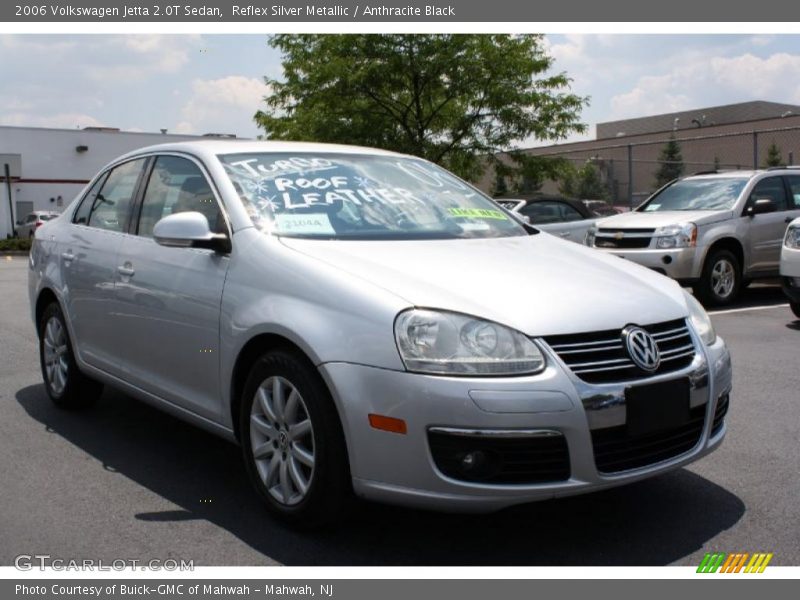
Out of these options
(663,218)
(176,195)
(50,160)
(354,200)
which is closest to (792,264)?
(663,218)

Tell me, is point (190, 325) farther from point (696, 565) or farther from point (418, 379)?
point (696, 565)

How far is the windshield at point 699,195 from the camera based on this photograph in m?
12.1

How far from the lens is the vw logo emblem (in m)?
3.54

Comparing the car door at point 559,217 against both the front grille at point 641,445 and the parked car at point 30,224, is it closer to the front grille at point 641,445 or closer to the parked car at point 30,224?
the front grille at point 641,445

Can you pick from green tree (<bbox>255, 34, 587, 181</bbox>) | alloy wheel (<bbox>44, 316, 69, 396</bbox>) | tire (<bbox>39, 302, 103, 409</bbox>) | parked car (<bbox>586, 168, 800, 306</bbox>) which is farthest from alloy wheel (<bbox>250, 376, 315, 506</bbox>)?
green tree (<bbox>255, 34, 587, 181</bbox>)

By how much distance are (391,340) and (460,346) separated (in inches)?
9.8

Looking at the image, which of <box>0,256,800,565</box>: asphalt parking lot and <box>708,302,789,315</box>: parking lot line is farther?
<box>708,302,789,315</box>: parking lot line

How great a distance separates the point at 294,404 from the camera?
371 cm

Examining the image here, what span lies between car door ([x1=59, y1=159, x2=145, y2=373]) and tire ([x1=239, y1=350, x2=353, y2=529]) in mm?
1474

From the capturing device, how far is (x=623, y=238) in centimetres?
1183

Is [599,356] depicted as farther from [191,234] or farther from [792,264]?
[792,264]

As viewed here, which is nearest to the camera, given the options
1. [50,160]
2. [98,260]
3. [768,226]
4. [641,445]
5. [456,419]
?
[456,419]

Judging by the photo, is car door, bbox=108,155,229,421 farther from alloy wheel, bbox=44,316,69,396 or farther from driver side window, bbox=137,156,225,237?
alloy wheel, bbox=44,316,69,396
